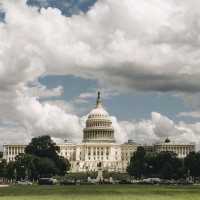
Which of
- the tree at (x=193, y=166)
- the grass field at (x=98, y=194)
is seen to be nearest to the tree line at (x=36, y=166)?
the tree at (x=193, y=166)

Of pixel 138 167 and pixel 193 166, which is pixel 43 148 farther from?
pixel 193 166

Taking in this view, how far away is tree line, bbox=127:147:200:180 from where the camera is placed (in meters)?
151

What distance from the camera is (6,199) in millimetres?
46844

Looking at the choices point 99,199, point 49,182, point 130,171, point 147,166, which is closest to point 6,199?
point 99,199

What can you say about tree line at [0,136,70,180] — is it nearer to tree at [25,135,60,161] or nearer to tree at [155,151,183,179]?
tree at [25,135,60,161]

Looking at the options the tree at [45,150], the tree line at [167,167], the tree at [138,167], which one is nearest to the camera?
the tree line at [167,167]

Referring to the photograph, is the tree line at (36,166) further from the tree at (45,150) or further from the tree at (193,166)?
the tree at (193,166)

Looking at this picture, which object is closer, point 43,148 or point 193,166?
point 193,166

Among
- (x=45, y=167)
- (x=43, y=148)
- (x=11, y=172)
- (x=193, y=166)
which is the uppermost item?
(x=43, y=148)

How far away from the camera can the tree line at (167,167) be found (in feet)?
494

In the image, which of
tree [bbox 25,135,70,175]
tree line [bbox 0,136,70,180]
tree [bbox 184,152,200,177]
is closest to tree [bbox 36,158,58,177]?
tree line [bbox 0,136,70,180]

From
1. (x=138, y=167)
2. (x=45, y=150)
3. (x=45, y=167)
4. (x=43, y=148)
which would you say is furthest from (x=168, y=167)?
(x=43, y=148)

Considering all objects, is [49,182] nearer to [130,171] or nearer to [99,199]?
[99,199]

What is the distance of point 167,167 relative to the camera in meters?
153
